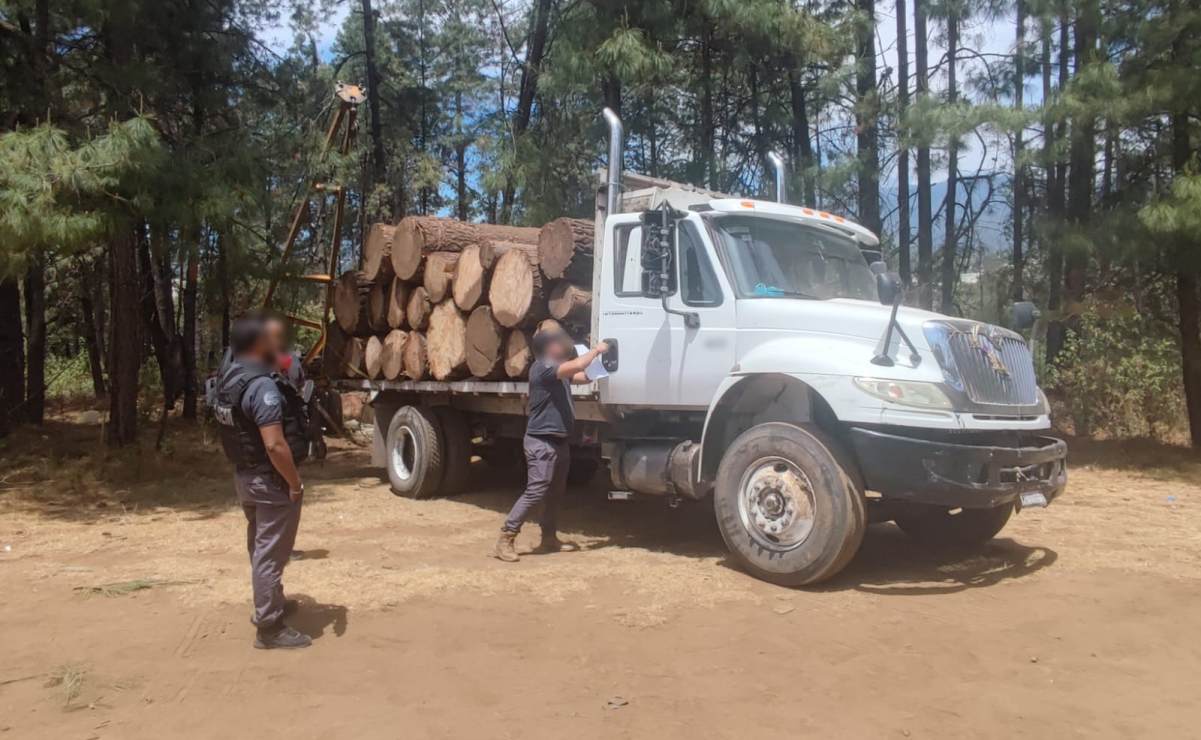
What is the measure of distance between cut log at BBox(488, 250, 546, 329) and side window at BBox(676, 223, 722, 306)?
57.8 inches

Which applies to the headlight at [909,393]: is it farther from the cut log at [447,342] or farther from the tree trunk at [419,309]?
the tree trunk at [419,309]

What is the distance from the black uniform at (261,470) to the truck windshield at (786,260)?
10.8 ft

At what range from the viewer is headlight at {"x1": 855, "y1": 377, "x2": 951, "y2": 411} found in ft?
18.1

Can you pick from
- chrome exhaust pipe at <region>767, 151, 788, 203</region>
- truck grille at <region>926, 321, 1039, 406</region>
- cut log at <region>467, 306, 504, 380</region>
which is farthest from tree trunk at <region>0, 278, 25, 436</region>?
truck grille at <region>926, 321, 1039, 406</region>

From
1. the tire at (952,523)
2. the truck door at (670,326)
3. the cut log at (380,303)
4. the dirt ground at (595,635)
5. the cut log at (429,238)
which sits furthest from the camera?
the cut log at (380,303)

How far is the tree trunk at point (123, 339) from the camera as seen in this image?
1070cm

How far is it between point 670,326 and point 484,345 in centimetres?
209

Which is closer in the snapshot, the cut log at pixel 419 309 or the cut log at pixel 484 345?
the cut log at pixel 484 345

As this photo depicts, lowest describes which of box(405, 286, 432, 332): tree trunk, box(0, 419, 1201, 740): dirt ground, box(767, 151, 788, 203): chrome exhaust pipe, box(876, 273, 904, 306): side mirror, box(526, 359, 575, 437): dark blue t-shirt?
box(0, 419, 1201, 740): dirt ground

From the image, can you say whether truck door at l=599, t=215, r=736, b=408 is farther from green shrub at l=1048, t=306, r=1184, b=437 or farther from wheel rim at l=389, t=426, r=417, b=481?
green shrub at l=1048, t=306, r=1184, b=437

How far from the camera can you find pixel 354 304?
10234 millimetres

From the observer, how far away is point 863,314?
5.98 m

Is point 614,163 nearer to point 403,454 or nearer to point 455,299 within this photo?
point 455,299

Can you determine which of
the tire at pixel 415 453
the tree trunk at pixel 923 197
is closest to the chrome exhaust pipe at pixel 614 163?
the tire at pixel 415 453
